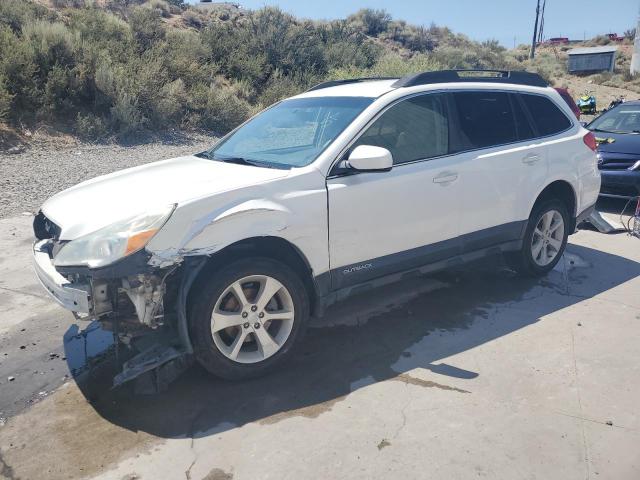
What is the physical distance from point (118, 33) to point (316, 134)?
1513cm

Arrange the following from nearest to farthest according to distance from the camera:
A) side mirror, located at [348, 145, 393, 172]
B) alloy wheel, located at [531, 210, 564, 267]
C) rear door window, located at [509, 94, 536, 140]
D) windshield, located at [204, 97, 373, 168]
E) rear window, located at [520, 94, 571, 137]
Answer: side mirror, located at [348, 145, 393, 172] → windshield, located at [204, 97, 373, 168] → rear door window, located at [509, 94, 536, 140] → rear window, located at [520, 94, 571, 137] → alloy wheel, located at [531, 210, 564, 267]

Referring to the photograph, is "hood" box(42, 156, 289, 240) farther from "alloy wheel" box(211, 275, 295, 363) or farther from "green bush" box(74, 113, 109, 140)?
"green bush" box(74, 113, 109, 140)

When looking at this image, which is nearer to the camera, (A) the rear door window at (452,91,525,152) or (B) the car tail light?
(A) the rear door window at (452,91,525,152)

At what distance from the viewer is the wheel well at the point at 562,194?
559cm

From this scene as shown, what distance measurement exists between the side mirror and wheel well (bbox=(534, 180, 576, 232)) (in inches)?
88.9

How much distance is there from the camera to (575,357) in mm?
4172

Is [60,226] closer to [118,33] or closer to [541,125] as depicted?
[541,125]

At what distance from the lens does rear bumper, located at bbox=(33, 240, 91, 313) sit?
11.0 feet

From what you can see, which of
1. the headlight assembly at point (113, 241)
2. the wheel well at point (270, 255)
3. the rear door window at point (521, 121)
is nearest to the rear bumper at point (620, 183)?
the rear door window at point (521, 121)

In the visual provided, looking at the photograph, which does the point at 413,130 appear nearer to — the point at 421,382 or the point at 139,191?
the point at 421,382

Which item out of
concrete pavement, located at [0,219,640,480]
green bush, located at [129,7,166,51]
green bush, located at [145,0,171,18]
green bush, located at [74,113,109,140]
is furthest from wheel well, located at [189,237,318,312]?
green bush, located at [145,0,171,18]

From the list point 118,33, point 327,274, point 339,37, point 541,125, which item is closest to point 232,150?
point 327,274

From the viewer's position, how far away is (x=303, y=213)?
386 cm

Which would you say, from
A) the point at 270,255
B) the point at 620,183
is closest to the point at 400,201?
the point at 270,255
